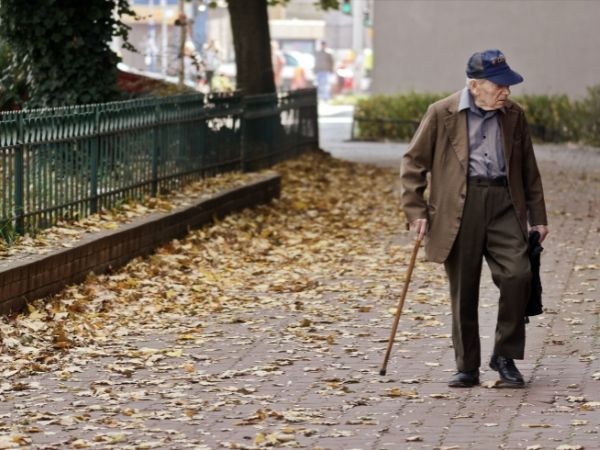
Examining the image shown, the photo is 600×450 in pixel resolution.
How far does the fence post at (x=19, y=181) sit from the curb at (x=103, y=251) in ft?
1.50

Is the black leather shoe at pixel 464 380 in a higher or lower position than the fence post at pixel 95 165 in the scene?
lower

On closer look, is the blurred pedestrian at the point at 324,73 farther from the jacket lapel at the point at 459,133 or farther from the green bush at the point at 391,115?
the jacket lapel at the point at 459,133

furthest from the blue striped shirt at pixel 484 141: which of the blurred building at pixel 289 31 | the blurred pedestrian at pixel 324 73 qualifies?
the blurred pedestrian at pixel 324 73

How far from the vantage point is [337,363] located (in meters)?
9.18

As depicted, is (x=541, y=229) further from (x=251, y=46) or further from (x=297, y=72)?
(x=297, y=72)

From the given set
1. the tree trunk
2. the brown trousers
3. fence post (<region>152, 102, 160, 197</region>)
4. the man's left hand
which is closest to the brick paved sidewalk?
the brown trousers

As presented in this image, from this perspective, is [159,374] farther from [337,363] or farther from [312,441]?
[312,441]

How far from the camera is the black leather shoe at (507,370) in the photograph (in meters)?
8.34

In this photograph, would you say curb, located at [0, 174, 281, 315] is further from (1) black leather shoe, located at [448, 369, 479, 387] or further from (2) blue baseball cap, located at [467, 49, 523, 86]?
(2) blue baseball cap, located at [467, 49, 523, 86]

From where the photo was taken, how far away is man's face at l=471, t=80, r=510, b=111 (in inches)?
322

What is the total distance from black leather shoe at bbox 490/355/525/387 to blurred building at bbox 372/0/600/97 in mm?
23249

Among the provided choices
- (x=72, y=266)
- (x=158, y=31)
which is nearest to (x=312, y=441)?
(x=72, y=266)

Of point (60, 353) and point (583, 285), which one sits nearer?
point (60, 353)

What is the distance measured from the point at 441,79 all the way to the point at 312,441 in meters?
25.7
